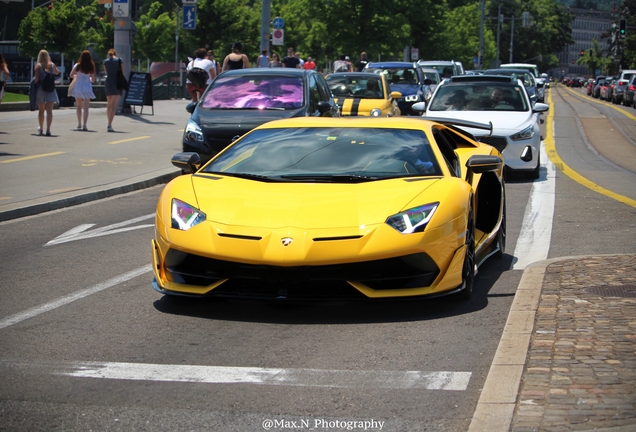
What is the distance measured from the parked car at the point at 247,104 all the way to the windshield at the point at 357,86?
5.91 metres

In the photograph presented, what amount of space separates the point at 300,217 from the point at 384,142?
146 centimetres

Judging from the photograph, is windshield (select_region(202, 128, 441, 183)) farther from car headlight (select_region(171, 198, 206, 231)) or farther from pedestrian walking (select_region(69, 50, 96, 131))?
pedestrian walking (select_region(69, 50, 96, 131))

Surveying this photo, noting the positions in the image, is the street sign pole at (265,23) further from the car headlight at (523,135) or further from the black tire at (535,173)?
the car headlight at (523,135)

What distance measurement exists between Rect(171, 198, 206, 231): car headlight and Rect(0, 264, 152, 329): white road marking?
976 millimetres

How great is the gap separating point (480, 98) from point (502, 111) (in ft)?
2.19

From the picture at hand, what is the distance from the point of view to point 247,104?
15.7 metres

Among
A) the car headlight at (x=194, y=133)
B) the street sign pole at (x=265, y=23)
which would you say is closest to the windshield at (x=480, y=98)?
the car headlight at (x=194, y=133)

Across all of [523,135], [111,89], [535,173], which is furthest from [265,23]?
[523,135]

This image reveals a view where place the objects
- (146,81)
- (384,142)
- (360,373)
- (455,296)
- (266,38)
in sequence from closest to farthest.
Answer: (360,373) → (455,296) → (384,142) → (146,81) → (266,38)

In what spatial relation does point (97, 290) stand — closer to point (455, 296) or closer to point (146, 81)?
point (455, 296)

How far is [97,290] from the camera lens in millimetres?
7184

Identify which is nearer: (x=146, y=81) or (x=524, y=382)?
(x=524, y=382)

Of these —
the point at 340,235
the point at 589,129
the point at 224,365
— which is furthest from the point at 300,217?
the point at 589,129

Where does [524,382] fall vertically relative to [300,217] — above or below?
below
